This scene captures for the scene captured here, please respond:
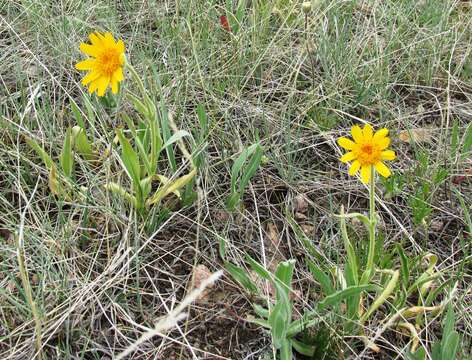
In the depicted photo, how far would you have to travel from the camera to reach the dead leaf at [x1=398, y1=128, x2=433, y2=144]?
5.61ft

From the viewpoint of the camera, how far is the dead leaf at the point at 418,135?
5.61 ft

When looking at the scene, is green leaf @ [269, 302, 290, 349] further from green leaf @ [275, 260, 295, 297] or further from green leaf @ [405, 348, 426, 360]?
green leaf @ [405, 348, 426, 360]

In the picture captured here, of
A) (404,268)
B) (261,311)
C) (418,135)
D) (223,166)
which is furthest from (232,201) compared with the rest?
(418,135)

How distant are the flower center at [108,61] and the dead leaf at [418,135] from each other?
0.88 meters

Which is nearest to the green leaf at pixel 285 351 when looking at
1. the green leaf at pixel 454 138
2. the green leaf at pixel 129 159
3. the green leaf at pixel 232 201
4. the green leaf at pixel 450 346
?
the green leaf at pixel 450 346

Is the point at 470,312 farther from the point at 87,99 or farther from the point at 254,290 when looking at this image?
the point at 87,99

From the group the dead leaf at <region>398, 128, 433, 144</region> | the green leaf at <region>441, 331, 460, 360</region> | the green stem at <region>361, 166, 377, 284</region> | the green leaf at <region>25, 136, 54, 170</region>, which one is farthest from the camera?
the dead leaf at <region>398, 128, 433, 144</region>

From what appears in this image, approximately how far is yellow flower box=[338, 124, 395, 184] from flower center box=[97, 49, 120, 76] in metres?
0.52

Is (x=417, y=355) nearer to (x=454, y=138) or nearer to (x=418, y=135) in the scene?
(x=454, y=138)

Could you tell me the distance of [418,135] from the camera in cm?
172

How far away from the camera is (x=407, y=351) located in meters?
1.10

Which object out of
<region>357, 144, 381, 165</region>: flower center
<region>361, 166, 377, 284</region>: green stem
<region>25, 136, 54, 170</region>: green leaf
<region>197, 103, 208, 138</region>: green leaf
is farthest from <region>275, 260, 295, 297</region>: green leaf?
<region>25, 136, 54, 170</region>: green leaf

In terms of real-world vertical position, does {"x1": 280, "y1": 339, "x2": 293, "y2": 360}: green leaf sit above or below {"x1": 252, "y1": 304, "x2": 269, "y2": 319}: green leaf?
below

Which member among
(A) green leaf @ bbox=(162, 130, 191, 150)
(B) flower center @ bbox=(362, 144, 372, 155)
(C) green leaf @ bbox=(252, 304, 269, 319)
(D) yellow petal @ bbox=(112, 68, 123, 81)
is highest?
(D) yellow petal @ bbox=(112, 68, 123, 81)
